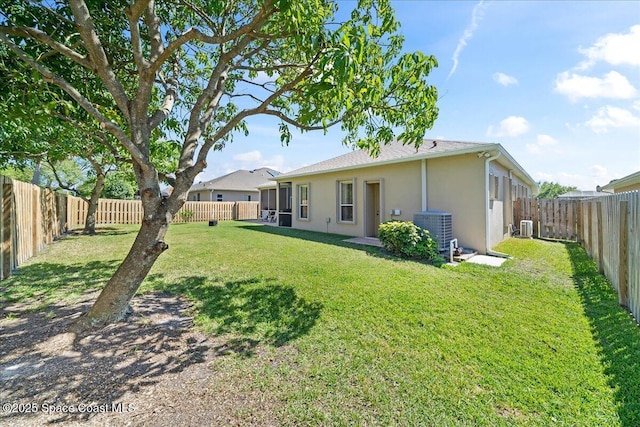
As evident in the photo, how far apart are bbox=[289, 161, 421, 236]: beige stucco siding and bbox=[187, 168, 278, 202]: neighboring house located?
15.0 metres

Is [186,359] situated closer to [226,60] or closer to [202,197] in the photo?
[226,60]

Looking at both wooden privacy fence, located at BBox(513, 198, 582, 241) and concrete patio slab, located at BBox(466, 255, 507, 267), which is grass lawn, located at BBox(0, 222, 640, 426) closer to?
concrete patio slab, located at BBox(466, 255, 507, 267)

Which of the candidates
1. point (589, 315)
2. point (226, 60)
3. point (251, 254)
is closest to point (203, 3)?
point (226, 60)

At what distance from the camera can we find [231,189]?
2825cm

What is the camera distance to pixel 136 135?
349 centimetres

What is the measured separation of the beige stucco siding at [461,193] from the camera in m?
7.92

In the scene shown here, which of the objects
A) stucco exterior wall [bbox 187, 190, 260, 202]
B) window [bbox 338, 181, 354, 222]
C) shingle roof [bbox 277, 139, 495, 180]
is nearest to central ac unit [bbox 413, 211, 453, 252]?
shingle roof [bbox 277, 139, 495, 180]

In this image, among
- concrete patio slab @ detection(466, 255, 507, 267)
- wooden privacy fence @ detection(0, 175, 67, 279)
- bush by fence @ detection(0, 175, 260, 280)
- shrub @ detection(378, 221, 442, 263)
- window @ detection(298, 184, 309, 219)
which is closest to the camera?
wooden privacy fence @ detection(0, 175, 67, 279)

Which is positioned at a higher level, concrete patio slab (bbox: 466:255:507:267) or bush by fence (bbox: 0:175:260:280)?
bush by fence (bbox: 0:175:260:280)

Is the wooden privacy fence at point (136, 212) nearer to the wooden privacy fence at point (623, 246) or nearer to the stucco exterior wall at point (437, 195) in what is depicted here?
the stucco exterior wall at point (437, 195)

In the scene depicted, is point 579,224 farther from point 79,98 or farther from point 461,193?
point 79,98

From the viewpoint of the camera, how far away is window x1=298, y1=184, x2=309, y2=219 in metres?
13.9

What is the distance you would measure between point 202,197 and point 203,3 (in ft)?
87.8

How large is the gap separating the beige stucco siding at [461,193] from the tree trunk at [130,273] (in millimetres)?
7775
